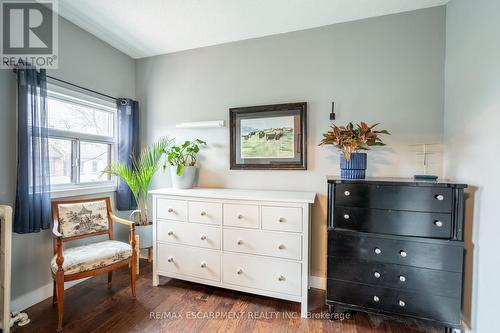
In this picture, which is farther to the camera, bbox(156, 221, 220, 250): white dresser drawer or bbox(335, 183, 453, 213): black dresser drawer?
bbox(156, 221, 220, 250): white dresser drawer

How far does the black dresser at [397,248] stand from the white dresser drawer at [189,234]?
1.03 meters

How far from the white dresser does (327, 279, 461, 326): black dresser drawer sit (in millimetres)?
288

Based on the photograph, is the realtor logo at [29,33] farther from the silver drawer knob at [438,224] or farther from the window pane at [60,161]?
the silver drawer knob at [438,224]

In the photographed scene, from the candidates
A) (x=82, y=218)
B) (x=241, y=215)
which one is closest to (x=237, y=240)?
(x=241, y=215)

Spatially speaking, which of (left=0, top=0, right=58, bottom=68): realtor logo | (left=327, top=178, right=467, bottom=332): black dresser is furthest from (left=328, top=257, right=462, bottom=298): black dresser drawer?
(left=0, top=0, right=58, bottom=68): realtor logo

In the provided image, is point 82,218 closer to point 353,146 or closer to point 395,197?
point 353,146

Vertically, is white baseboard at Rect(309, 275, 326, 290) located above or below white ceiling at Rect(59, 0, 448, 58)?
below

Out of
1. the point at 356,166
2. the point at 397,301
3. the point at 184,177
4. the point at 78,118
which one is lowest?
the point at 397,301

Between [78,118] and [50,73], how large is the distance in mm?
484

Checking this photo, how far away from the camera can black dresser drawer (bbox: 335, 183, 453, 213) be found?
60.8 inches

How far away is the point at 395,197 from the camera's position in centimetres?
163

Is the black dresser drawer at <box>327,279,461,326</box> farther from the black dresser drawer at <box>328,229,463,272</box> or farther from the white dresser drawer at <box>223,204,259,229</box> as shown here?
the white dresser drawer at <box>223,204,259,229</box>

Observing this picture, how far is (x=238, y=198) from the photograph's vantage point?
6.41 feet

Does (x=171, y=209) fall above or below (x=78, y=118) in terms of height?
below
